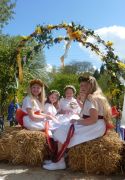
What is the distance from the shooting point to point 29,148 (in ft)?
22.5

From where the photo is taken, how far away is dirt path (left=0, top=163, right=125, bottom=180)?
6176 millimetres

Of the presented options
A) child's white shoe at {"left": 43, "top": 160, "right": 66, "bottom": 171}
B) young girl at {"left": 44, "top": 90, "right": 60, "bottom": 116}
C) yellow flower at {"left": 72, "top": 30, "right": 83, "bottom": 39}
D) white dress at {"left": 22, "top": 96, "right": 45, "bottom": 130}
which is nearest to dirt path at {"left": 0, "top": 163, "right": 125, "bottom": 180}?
child's white shoe at {"left": 43, "top": 160, "right": 66, "bottom": 171}

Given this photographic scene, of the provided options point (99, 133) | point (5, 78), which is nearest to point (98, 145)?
point (99, 133)

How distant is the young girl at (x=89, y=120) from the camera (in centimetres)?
652

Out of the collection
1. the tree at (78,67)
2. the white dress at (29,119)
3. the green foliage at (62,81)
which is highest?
the tree at (78,67)

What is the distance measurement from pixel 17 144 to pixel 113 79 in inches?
98.9

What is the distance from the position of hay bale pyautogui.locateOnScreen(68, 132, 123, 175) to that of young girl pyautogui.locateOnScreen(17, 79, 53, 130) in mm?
1124

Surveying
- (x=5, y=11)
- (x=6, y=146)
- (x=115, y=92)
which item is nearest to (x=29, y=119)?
(x=6, y=146)

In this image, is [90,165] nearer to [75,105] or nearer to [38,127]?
[38,127]

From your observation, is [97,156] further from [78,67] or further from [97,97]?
[78,67]

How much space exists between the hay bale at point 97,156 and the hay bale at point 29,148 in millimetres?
608

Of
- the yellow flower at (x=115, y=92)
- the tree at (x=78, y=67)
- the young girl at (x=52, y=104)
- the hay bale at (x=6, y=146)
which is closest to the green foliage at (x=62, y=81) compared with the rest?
the tree at (x=78, y=67)

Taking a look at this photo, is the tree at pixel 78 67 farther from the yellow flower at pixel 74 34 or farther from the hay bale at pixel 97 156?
the hay bale at pixel 97 156

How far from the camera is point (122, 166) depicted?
6586mm
